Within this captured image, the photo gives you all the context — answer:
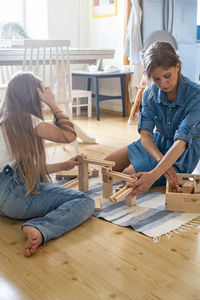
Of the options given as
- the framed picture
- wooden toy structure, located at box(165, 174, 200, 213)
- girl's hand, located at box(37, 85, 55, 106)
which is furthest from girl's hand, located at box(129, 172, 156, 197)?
the framed picture

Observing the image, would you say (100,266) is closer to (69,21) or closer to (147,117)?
A: (147,117)

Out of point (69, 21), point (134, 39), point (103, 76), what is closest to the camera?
point (134, 39)

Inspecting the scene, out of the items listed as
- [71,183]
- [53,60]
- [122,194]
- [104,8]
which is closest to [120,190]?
[122,194]

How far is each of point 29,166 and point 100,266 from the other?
0.54 meters

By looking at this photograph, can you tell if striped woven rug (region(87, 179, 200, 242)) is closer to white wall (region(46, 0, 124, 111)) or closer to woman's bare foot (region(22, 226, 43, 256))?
woman's bare foot (region(22, 226, 43, 256))

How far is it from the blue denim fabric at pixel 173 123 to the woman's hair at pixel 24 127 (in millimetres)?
687

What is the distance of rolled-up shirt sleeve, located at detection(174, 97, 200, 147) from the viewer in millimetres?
1993

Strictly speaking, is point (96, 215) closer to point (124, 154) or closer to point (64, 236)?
point (64, 236)

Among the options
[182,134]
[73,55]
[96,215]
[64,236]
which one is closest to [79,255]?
[64,236]

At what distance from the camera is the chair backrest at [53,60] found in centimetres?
277

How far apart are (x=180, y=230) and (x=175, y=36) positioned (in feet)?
10.4

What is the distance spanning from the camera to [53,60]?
3.02 m

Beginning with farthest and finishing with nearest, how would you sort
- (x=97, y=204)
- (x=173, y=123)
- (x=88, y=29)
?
1. (x=88, y=29)
2. (x=173, y=123)
3. (x=97, y=204)

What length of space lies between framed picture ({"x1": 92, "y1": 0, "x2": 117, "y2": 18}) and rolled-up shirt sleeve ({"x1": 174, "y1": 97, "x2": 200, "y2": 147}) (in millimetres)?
3204
